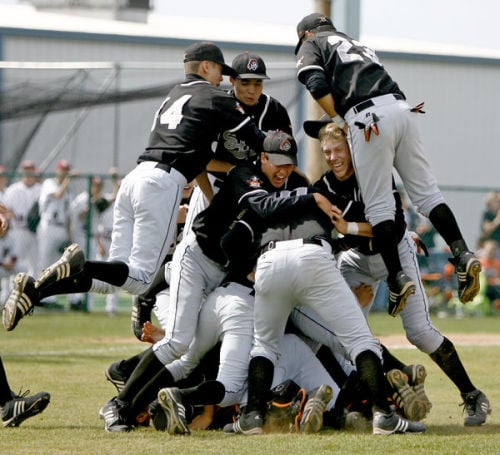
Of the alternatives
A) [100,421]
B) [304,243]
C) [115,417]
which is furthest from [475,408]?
[100,421]

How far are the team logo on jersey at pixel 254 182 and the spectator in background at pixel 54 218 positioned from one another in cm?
1013

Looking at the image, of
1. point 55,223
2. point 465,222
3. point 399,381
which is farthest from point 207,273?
point 465,222

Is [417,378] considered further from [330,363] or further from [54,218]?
[54,218]

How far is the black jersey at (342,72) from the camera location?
763cm

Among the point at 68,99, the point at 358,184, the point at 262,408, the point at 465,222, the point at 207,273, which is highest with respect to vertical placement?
the point at 358,184

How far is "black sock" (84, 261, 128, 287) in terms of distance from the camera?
24.6ft

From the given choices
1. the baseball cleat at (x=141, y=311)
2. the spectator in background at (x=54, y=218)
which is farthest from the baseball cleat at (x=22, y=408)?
the spectator in background at (x=54, y=218)

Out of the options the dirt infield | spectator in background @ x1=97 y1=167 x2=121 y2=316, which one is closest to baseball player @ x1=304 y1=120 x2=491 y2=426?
the dirt infield

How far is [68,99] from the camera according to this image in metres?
20.8

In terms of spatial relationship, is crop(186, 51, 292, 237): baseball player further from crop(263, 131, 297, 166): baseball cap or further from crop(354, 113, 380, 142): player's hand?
crop(354, 113, 380, 142): player's hand

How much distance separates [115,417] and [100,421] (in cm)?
45

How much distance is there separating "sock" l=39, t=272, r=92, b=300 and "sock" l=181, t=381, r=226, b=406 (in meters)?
1.08

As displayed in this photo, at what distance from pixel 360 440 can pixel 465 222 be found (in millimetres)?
14543

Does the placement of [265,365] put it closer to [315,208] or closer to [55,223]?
[315,208]
